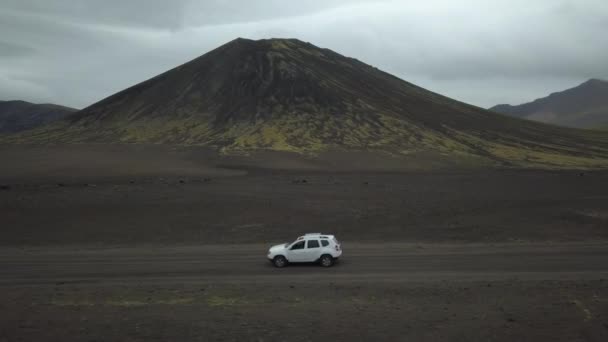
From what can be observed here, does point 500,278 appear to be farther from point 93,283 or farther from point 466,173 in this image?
point 466,173

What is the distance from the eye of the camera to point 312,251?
21.1 m

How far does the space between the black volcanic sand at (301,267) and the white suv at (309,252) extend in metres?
0.60

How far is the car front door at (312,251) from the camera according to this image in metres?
21.0

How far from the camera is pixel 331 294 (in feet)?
50.9

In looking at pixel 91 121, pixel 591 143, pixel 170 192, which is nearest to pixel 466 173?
pixel 170 192

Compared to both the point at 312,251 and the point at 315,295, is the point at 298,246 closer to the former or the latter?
the point at 312,251

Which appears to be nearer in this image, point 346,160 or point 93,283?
point 93,283

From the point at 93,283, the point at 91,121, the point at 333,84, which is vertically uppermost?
the point at 333,84

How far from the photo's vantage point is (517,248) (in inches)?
→ 930

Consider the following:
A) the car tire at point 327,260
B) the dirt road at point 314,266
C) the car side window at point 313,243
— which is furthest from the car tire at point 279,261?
the car tire at point 327,260

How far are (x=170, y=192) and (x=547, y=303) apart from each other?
34809mm

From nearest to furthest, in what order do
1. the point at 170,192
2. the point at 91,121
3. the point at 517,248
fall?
the point at 517,248 < the point at 170,192 < the point at 91,121

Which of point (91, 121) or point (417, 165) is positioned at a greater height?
point (91, 121)

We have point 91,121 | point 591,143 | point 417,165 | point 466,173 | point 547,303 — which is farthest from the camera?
point 91,121
